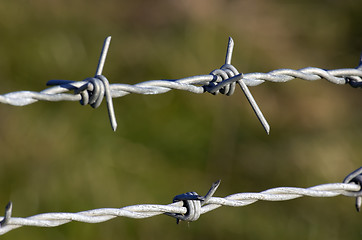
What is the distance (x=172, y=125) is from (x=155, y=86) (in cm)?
249

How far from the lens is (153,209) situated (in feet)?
3.46

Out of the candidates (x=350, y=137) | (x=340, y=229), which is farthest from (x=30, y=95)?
(x=350, y=137)

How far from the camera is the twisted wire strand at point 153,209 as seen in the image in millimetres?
945

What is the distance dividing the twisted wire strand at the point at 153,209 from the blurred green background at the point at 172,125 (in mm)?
1871

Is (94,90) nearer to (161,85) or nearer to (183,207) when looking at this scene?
(161,85)

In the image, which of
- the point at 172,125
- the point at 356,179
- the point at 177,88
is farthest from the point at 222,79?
the point at 172,125

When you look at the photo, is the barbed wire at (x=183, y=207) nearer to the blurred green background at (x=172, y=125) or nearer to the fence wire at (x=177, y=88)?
the fence wire at (x=177, y=88)

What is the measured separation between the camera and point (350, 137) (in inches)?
156

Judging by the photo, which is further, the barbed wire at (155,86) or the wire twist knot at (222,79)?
the wire twist knot at (222,79)

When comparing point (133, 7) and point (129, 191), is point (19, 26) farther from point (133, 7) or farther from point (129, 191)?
point (129, 191)

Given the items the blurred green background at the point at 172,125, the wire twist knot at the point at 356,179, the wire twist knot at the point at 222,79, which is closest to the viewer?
the wire twist knot at the point at 222,79

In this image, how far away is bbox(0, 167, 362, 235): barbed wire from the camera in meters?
0.95

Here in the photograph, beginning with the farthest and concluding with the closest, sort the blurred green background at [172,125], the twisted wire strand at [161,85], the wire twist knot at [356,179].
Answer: the blurred green background at [172,125] < the wire twist knot at [356,179] < the twisted wire strand at [161,85]

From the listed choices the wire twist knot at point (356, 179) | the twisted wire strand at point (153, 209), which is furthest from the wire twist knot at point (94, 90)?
the wire twist knot at point (356, 179)
